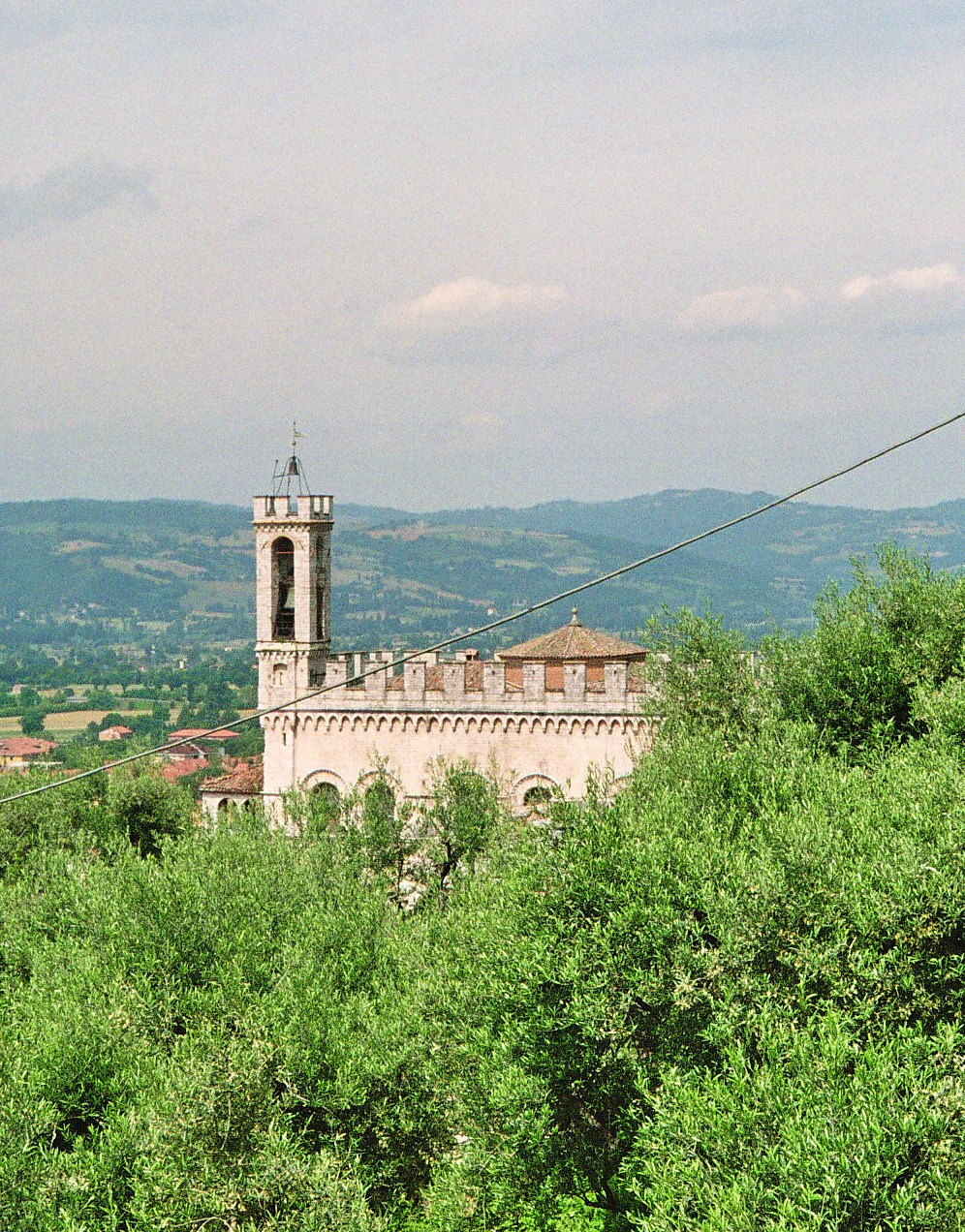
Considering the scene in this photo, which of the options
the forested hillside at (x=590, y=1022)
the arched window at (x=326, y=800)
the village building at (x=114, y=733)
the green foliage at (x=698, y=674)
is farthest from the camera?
the village building at (x=114, y=733)

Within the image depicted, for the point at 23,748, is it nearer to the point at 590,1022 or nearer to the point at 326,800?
the point at 326,800

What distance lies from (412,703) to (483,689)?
1967 mm

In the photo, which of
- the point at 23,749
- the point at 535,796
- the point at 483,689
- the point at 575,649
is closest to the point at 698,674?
the point at 535,796

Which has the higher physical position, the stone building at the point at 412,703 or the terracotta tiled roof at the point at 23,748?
the stone building at the point at 412,703

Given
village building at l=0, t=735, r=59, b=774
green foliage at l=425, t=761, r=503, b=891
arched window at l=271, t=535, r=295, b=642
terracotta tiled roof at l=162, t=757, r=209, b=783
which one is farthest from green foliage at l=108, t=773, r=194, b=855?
village building at l=0, t=735, r=59, b=774

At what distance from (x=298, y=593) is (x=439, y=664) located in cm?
424

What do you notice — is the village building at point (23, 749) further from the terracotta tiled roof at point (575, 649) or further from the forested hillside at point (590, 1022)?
the forested hillside at point (590, 1022)

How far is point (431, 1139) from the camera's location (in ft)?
68.3

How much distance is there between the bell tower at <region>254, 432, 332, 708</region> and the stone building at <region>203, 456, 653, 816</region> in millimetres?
37

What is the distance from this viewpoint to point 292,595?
4356cm

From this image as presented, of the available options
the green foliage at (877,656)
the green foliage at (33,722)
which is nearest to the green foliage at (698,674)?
the green foliage at (877,656)

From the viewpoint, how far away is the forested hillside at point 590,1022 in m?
15.3

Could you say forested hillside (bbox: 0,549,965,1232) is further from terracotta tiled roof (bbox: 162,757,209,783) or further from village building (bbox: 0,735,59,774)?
village building (bbox: 0,735,59,774)

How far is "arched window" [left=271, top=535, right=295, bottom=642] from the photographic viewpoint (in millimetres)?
42750
